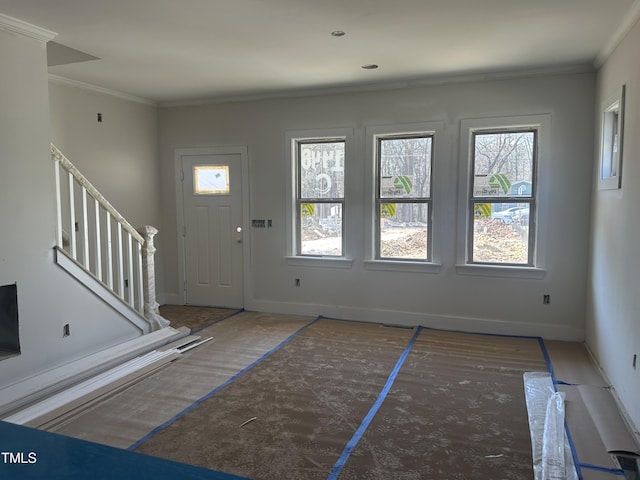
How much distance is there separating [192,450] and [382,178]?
11.9ft

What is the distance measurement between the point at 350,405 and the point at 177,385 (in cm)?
140

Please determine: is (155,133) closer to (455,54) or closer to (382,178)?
(382,178)

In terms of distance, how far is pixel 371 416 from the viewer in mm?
3127

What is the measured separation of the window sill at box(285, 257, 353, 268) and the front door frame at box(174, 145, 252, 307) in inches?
24.3

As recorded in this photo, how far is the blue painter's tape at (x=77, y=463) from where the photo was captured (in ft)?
2.74

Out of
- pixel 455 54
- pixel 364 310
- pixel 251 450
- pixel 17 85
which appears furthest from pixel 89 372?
pixel 455 54

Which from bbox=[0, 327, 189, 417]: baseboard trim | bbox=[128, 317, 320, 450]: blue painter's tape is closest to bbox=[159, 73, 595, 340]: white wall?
bbox=[128, 317, 320, 450]: blue painter's tape

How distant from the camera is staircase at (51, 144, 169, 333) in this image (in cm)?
387

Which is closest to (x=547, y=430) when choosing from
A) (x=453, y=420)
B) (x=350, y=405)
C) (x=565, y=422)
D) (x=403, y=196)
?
(x=565, y=422)

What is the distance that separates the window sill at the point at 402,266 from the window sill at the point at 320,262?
0.26 m

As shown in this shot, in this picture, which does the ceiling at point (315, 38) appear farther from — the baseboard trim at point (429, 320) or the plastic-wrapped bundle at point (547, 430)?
the plastic-wrapped bundle at point (547, 430)

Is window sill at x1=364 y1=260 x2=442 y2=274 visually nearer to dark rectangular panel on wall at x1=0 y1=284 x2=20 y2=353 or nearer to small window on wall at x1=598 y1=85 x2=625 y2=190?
small window on wall at x1=598 y1=85 x2=625 y2=190

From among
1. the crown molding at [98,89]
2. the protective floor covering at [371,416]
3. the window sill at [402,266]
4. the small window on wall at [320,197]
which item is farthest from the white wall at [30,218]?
the window sill at [402,266]

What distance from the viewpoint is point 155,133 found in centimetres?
622
